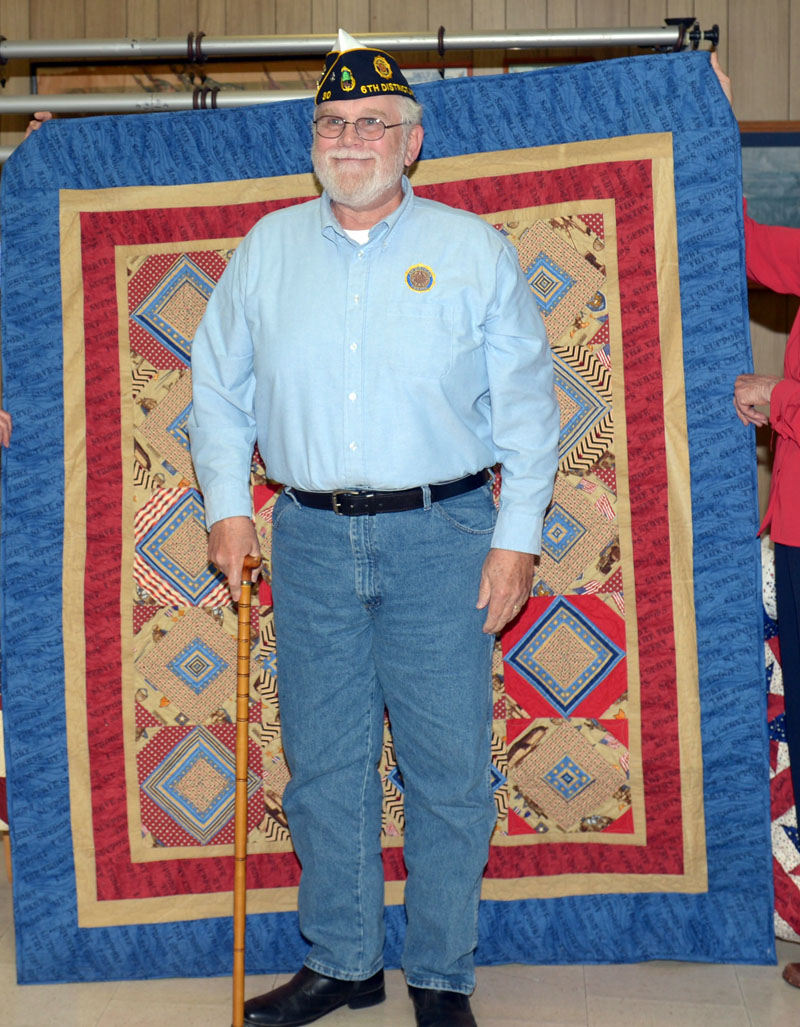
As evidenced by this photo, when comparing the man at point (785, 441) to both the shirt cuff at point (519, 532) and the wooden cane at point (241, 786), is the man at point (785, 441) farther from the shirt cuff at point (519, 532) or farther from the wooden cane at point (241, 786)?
the wooden cane at point (241, 786)

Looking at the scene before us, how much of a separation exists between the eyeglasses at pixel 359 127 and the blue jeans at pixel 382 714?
2.08ft

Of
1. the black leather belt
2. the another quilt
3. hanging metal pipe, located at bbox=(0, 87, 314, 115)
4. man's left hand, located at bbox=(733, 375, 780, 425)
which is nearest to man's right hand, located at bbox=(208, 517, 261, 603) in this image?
the black leather belt

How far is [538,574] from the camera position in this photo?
7.66 feet

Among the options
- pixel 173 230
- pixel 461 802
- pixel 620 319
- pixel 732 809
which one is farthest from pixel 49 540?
pixel 732 809

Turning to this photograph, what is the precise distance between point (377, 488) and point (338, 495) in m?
0.07

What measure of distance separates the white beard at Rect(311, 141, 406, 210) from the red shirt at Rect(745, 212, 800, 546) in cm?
80

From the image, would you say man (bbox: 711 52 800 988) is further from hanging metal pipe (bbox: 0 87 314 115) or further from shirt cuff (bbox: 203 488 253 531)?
hanging metal pipe (bbox: 0 87 314 115)

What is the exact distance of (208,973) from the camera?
236 centimetres

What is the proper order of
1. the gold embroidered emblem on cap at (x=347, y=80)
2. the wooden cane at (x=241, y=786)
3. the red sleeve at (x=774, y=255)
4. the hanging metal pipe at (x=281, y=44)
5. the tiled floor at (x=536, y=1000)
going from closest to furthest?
the gold embroidered emblem on cap at (x=347, y=80) < the wooden cane at (x=241, y=786) < the tiled floor at (x=536, y=1000) < the red sleeve at (x=774, y=255) < the hanging metal pipe at (x=281, y=44)

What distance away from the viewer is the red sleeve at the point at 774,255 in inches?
87.7

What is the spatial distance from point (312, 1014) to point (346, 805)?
41cm

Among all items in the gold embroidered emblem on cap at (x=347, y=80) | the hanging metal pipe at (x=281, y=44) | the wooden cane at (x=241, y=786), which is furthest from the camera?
the hanging metal pipe at (x=281, y=44)

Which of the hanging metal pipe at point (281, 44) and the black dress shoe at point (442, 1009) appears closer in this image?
the black dress shoe at point (442, 1009)

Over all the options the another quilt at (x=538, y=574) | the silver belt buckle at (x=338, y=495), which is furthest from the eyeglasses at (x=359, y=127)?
the silver belt buckle at (x=338, y=495)
